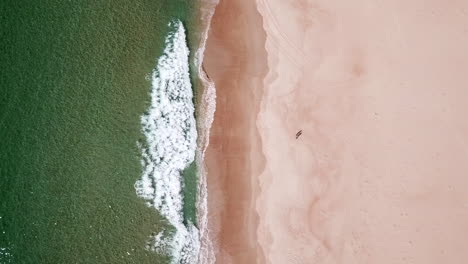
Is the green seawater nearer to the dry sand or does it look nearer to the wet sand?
the wet sand

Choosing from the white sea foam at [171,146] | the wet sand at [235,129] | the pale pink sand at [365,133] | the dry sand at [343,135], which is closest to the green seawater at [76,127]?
the white sea foam at [171,146]

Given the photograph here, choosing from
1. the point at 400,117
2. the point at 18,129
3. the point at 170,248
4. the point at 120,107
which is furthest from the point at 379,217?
the point at 18,129

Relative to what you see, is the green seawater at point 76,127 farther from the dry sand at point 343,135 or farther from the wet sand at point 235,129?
the dry sand at point 343,135

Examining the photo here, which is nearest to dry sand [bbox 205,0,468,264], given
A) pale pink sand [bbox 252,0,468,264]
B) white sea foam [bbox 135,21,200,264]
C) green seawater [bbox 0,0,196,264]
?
pale pink sand [bbox 252,0,468,264]

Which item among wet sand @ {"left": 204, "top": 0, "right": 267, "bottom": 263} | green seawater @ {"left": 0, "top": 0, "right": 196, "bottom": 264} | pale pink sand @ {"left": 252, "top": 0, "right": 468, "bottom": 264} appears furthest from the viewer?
wet sand @ {"left": 204, "top": 0, "right": 267, "bottom": 263}

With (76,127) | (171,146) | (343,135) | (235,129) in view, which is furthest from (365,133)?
(76,127)

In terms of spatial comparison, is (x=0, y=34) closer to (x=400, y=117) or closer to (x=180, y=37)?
(x=180, y=37)

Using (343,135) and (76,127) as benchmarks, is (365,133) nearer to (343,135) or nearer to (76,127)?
(343,135)
